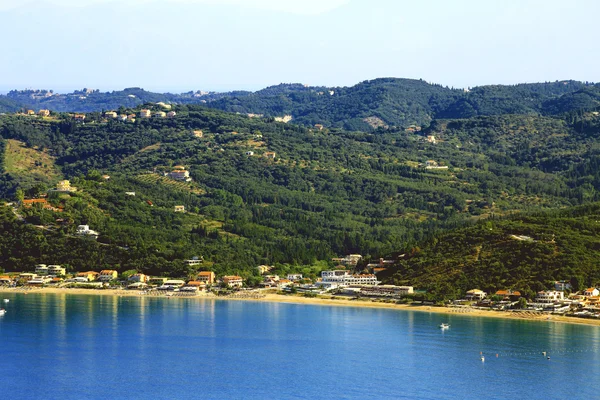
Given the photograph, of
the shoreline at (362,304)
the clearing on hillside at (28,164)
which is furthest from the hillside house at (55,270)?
the clearing on hillside at (28,164)

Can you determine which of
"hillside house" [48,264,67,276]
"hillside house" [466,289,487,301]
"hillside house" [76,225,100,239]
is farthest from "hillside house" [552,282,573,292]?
"hillside house" [76,225,100,239]

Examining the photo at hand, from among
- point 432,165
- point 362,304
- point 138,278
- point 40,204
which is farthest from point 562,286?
point 432,165

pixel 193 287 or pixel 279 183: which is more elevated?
pixel 279 183

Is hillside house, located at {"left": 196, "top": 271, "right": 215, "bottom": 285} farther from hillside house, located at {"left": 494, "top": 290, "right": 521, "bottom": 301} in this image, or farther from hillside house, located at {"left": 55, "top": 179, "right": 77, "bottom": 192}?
hillside house, located at {"left": 494, "top": 290, "right": 521, "bottom": 301}

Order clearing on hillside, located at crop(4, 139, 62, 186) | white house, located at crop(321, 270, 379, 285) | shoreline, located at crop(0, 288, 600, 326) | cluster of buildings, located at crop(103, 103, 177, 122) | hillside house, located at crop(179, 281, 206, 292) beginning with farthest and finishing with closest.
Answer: cluster of buildings, located at crop(103, 103, 177, 122), clearing on hillside, located at crop(4, 139, 62, 186), white house, located at crop(321, 270, 379, 285), hillside house, located at crop(179, 281, 206, 292), shoreline, located at crop(0, 288, 600, 326)

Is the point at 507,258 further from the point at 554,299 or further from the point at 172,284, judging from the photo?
the point at 172,284

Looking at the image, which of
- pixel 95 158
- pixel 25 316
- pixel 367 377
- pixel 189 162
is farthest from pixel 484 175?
pixel 367 377

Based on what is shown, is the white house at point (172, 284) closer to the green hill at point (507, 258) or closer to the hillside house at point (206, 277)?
the hillside house at point (206, 277)

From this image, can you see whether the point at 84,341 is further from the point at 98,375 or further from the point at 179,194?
the point at 179,194
